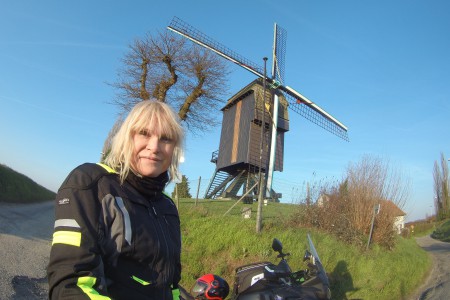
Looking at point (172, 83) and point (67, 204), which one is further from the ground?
point (172, 83)

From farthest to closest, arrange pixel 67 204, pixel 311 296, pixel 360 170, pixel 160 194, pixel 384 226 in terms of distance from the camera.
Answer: pixel 360 170, pixel 384 226, pixel 311 296, pixel 160 194, pixel 67 204

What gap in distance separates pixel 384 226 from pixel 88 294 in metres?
12.9

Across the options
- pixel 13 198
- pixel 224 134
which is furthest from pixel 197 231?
pixel 224 134

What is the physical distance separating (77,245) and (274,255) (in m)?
8.12

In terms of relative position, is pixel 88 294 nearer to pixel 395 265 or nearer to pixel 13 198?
pixel 395 265

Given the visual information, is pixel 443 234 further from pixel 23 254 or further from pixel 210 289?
pixel 210 289

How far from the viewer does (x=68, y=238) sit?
53.9 inches

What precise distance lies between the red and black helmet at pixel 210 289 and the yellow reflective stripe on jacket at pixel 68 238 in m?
2.48

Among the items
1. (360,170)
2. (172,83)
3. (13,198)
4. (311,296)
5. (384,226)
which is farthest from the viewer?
(13,198)

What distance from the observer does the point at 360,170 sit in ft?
44.4

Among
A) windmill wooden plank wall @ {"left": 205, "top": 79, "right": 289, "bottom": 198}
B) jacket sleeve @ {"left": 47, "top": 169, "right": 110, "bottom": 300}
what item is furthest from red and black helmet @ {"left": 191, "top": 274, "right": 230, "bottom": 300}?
windmill wooden plank wall @ {"left": 205, "top": 79, "right": 289, "bottom": 198}

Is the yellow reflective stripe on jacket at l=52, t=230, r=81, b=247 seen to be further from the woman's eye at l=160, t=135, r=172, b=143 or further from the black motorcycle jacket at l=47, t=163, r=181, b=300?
the woman's eye at l=160, t=135, r=172, b=143

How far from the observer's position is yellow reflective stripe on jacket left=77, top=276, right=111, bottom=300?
1.30 meters

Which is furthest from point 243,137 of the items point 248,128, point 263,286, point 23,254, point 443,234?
point 263,286
